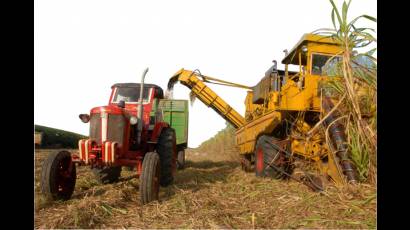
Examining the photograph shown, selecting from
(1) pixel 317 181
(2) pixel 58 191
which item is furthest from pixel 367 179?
(2) pixel 58 191

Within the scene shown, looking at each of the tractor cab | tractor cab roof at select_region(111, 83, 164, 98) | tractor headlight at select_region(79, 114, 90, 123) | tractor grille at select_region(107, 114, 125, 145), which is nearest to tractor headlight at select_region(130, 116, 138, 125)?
tractor grille at select_region(107, 114, 125, 145)

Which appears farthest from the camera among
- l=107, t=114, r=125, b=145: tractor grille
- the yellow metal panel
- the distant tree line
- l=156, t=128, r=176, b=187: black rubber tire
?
the distant tree line

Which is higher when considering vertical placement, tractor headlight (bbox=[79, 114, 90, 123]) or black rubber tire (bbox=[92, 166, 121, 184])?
tractor headlight (bbox=[79, 114, 90, 123])

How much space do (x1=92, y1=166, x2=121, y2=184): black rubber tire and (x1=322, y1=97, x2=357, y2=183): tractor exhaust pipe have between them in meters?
4.49

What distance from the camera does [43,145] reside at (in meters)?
16.0

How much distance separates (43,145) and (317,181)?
14057 mm

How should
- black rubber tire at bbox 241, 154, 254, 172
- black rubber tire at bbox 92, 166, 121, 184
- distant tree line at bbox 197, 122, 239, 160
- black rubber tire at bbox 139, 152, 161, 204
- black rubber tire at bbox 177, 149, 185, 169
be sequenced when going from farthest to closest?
distant tree line at bbox 197, 122, 239, 160 < black rubber tire at bbox 177, 149, 185, 169 < black rubber tire at bbox 241, 154, 254, 172 < black rubber tire at bbox 92, 166, 121, 184 < black rubber tire at bbox 139, 152, 161, 204

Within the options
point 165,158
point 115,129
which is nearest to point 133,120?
point 115,129

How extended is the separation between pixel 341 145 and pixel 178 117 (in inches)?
309

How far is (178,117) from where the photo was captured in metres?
12.2

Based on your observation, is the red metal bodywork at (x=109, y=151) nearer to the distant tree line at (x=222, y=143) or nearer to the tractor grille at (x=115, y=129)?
the tractor grille at (x=115, y=129)

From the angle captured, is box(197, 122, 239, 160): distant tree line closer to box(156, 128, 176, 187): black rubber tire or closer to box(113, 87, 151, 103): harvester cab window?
box(113, 87, 151, 103): harvester cab window

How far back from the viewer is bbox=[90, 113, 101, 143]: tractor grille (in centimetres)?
568

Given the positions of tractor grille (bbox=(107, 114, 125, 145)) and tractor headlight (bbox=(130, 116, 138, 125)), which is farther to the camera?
tractor headlight (bbox=(130, 116, 138, 125))
